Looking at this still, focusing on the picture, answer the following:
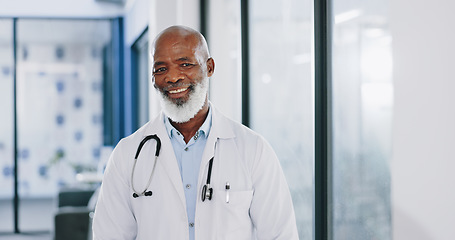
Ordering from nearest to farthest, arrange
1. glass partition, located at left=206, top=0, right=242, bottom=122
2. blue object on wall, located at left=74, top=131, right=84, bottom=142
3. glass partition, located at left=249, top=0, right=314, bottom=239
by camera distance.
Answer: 1. glass partition, located at left=249, top=0, right=314, bottom=239
2. glass partition, located at left=206, top=0, right=242, bottom=122
3. blue object on wall, located at left=74, top=131, right=84, bottom=142

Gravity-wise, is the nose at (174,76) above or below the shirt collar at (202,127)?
above

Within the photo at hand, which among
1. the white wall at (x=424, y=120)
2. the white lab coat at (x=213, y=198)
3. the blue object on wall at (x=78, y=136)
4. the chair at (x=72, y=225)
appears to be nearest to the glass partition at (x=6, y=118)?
the blue object on wall at (x=78, y=136)

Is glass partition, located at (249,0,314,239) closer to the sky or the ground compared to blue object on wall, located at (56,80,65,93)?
closer to the ground

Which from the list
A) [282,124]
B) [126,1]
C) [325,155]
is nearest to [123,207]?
[325,155]

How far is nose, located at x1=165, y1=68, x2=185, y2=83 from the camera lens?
1.32 meters

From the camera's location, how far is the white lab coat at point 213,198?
1.32 metres

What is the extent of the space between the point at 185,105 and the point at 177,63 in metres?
0.11

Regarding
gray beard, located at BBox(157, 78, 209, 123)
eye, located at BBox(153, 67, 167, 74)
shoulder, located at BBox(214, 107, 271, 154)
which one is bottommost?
shoulder, located at BBox(214, 107, 271, 154)

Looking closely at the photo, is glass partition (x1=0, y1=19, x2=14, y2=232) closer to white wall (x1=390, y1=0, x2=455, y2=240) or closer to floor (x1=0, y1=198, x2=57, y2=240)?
floor (x1=0, y1=198, x2=57, y2=240)

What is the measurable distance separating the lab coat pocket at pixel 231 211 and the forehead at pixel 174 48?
36 centimetres

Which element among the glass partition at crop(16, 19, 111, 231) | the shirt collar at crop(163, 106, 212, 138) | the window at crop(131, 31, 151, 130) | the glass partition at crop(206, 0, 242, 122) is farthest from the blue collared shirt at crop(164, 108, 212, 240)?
the glass partition at crop(16, 19, 111, 231)

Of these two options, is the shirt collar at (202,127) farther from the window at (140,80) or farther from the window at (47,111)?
the window at (47,111)

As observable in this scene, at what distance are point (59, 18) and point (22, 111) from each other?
1045 millimetres

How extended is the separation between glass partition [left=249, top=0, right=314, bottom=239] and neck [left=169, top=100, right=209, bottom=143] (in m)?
0.48
